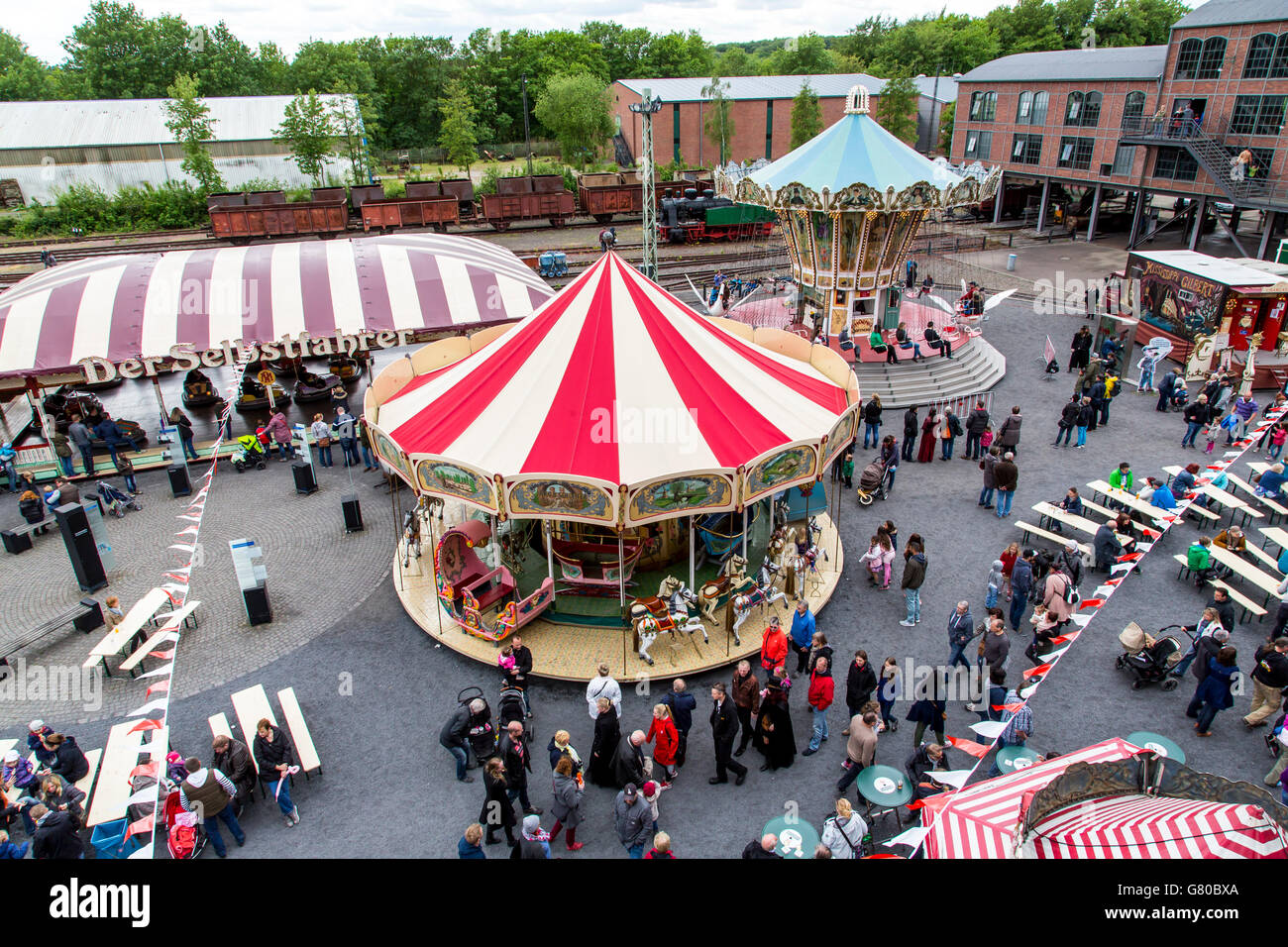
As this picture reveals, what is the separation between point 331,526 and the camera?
15.1m

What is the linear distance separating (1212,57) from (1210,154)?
11.5ft

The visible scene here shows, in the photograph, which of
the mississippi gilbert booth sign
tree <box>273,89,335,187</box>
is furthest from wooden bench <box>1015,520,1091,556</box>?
tree <box>273,89,335,187</box>

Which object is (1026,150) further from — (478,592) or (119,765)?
(119,765)

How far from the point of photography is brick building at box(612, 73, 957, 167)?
53.9 m

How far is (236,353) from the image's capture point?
18.0 metres

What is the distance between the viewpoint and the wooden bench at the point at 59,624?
38.5 ft

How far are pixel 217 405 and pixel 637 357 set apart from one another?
49.0ft

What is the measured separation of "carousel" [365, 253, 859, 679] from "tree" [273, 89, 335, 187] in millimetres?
35964

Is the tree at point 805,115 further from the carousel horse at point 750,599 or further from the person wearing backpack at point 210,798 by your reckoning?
the person wearing backpack at point 210,798

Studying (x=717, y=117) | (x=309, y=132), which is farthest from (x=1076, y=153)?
(x=309, y=132)

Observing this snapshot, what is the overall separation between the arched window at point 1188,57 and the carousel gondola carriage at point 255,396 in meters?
34.5

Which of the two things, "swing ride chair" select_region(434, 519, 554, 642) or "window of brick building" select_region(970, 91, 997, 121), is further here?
"window of brick building" select_region(970, 91, 997, 121)

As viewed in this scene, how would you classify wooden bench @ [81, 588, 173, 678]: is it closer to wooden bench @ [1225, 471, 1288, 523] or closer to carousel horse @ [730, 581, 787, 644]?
carousel horse @ [730, 581, 787, 644]

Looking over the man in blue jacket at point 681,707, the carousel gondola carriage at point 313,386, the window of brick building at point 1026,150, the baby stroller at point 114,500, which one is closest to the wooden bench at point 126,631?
the baby stroller at point 114,500
